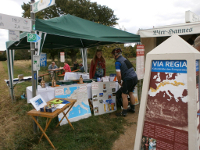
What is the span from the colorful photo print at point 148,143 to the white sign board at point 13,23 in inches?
90.8

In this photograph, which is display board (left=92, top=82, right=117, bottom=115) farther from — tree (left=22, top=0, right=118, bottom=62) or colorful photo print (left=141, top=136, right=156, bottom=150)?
tree (left=22, top=0, right=118, bottom=62)

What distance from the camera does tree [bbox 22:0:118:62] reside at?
16672 millimetres

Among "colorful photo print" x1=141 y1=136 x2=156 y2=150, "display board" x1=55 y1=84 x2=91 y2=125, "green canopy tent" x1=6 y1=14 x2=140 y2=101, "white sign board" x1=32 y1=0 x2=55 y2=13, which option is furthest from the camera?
"display board" x1=55 y1=84 x2=91 y2=125

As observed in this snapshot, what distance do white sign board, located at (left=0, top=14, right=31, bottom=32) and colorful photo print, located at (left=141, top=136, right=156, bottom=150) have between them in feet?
7.57

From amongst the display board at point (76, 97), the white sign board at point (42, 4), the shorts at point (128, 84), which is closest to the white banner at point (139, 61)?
the shorts at point (128, 84)

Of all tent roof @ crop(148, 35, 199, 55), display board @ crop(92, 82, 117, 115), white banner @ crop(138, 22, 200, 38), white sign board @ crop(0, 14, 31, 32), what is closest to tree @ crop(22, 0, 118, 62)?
white banner @ crop(138, 22, 200, 38)

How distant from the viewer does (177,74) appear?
1273mm

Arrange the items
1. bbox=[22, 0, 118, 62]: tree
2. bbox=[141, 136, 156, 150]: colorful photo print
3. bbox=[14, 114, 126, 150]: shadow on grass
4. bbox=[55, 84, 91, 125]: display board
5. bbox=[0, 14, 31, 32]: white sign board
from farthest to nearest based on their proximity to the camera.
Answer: bbox=[22, 0, 118, 62]: tree → bbox=[55, 84, 91, 125]: display board → bbox=[14, 114, 126, 150]: shadow on grass → bbox=[0, 14, 31, 32]: white sign board → bbox=[141, 136, 156, 150]: colorful photo print

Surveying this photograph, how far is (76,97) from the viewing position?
11.0ft

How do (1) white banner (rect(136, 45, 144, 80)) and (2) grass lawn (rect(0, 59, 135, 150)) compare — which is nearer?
(2) grass lawn (rect(0, 59, 135, 150))

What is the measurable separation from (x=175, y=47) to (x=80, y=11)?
17.3 meters

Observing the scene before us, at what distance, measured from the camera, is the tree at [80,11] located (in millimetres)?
16672

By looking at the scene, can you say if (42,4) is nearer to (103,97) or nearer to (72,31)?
(72,31)

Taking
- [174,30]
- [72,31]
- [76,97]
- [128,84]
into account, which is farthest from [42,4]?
[174,30]
